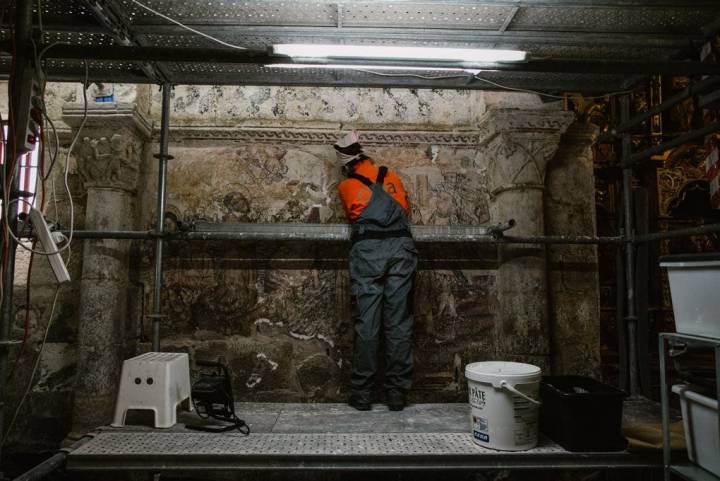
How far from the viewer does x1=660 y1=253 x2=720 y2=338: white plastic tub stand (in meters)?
→ 2.31

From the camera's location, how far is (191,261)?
4445 millimetres

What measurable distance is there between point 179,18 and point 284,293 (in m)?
2.53

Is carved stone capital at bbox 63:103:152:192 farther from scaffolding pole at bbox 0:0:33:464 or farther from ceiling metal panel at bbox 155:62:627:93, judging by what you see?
scaffolding pole at bbox 0:0:33:464

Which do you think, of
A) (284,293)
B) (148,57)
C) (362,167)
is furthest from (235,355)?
(148,57)

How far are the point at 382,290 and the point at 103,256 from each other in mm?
2593

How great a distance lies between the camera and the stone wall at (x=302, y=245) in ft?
13.9

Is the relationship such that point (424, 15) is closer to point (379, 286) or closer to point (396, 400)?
point (379, 286)

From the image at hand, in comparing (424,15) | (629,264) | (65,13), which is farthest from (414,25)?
(629,264)

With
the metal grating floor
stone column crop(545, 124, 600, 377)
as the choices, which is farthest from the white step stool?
stone column crop(545, 124, 600, 377)

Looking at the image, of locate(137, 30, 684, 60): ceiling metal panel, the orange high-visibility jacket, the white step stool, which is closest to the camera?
the white step stool

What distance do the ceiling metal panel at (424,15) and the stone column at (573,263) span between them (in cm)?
217

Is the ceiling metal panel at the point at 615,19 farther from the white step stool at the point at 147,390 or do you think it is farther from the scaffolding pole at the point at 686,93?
the white step stool at the point at 147,390

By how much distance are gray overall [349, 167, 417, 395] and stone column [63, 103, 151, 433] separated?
7.30ft

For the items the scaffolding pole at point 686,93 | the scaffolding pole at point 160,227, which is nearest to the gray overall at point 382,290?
the scaffolding pole at point 160,227
